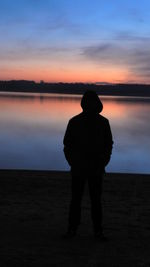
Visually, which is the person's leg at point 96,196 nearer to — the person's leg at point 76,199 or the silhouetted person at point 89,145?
the silhouetted person at point 89,145

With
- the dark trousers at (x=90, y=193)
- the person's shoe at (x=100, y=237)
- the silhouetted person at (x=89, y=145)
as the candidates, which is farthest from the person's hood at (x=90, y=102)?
the person's shoe at (x=100, y=237)

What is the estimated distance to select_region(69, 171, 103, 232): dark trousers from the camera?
5.36m

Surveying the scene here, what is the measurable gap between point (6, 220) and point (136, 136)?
32881mm

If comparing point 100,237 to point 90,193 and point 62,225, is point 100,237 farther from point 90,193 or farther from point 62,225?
point 62,225

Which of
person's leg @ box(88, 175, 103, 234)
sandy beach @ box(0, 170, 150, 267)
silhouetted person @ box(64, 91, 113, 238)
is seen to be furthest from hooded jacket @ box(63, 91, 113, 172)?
sandy beach @ box(0, 170, 150, 267)

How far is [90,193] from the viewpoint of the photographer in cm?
541

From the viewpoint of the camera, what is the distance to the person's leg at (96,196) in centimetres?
537

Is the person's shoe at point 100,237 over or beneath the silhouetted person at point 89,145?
beneath

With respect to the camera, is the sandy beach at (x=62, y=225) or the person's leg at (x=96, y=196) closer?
the sandy beach at (x=62, y=225)

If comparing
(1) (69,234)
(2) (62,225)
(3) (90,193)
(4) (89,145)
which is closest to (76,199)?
(3) (90,193)

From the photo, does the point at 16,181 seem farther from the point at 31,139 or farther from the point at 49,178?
the point at 31,139

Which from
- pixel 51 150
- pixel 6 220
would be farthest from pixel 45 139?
pixel 6 220

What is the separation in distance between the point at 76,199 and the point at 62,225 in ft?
2.94

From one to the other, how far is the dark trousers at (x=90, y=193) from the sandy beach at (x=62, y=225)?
0.21 metres
